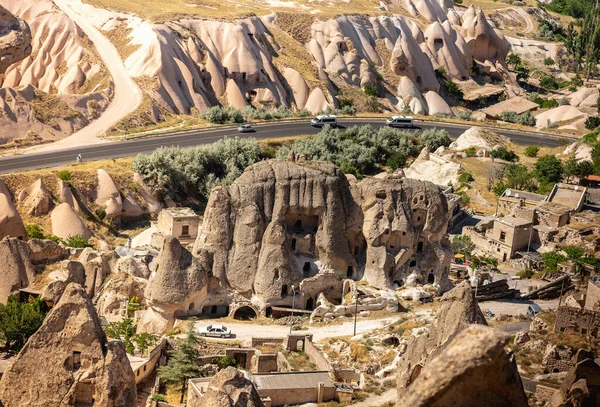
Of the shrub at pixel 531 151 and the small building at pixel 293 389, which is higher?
the small building at pixel 293 389

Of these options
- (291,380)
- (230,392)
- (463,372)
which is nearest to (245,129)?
(291,380)

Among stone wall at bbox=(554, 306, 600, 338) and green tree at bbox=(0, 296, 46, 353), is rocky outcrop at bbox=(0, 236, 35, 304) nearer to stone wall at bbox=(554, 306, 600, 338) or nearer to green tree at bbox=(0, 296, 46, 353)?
green tree at bbox=(0, 296, 46, 353)

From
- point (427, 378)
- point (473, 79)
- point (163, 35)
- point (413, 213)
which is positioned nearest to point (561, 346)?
point (413, 213)

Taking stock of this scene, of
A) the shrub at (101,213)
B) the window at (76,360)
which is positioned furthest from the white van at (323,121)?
the window at (76,360)

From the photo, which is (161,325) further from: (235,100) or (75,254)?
(235,100)

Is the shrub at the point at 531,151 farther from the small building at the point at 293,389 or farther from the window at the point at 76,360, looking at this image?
the window at the point at 76,360

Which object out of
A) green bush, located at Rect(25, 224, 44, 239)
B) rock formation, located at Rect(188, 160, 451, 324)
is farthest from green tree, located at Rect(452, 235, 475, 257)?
green bush, located at Rect(25, 224, 44, 239)
